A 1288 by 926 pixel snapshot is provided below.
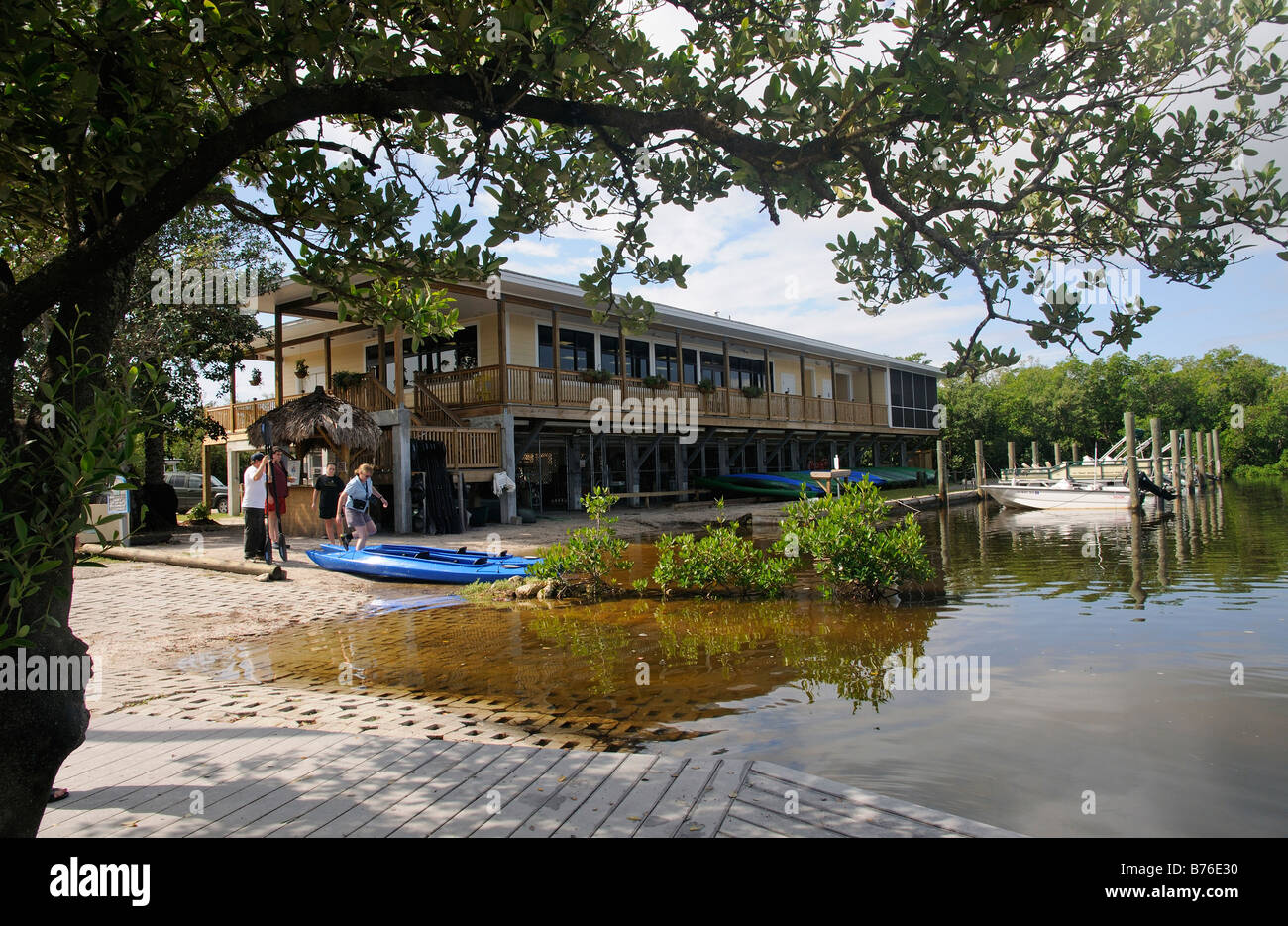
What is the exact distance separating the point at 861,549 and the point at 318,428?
39.0 ft

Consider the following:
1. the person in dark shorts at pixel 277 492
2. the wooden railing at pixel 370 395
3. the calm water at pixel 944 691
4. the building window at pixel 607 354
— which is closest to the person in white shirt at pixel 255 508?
the person in dark shorts at pixel 277 492

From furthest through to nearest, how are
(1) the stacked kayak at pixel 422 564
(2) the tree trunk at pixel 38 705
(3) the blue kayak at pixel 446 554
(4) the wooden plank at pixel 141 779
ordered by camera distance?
(3) the blue kayak at pixel 446 554 < (1) the stacked kayak at pixel 422 564 < (4) the wooden plank at pixel 141 779 < (2) the tree trunk at pixel 38 705

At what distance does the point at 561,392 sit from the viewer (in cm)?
1992

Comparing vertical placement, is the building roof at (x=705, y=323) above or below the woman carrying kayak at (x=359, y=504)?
above

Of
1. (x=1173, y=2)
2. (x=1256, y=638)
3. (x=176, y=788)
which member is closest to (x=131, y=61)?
(x=176, y=788)

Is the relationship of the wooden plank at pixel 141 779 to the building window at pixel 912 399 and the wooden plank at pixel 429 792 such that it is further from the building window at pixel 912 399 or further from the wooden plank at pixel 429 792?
the building window at pixel 912 399

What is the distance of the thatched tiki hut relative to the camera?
633 inches

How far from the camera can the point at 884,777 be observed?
14.9 ft

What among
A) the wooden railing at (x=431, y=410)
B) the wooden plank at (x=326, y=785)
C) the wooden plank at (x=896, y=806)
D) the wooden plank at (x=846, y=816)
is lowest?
the wooden plank at (x=896, y=806)

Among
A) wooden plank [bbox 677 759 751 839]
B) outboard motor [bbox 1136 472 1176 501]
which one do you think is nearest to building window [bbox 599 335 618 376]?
outboard motor [bbox 1136 472 1176 501]

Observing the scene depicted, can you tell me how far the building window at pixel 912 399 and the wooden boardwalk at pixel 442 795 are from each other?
35.2m

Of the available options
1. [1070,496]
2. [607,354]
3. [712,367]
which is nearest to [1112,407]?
[1070,496]

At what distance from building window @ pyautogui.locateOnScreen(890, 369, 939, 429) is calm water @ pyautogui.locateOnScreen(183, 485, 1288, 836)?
26.5 m

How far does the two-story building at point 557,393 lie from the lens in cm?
1834
